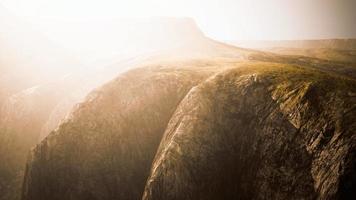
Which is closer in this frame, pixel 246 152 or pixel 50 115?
pixel 246 152

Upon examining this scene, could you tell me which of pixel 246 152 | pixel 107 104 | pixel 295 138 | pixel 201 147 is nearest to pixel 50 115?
pixel 107 104

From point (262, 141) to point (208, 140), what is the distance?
18.1ft

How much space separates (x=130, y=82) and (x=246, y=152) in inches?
817

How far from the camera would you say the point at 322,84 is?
81.9 feet

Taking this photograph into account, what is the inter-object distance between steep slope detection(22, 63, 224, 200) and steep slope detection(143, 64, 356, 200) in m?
4.81

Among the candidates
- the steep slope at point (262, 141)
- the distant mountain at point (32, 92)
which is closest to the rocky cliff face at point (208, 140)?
the steep slope at point (262, 141)

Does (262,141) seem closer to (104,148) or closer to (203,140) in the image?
(203,140)

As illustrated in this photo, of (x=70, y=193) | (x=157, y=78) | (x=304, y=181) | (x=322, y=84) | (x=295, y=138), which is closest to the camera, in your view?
(x=304, y=181)

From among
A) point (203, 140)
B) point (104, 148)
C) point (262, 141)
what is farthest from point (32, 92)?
point (262, 141)

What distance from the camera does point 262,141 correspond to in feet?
79.7

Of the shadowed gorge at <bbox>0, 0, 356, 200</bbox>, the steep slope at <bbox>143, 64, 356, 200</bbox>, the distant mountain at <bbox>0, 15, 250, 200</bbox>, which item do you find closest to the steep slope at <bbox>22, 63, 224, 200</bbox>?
the shadowed gorge at <bbox>0, 0, 356, 200</bbox>

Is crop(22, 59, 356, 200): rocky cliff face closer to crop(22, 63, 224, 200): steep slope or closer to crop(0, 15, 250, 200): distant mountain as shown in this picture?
crop(22, 63, 224, 200): steep slope

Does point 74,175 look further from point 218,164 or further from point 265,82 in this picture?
point 265,82

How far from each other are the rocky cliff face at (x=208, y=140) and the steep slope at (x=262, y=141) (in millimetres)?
89
